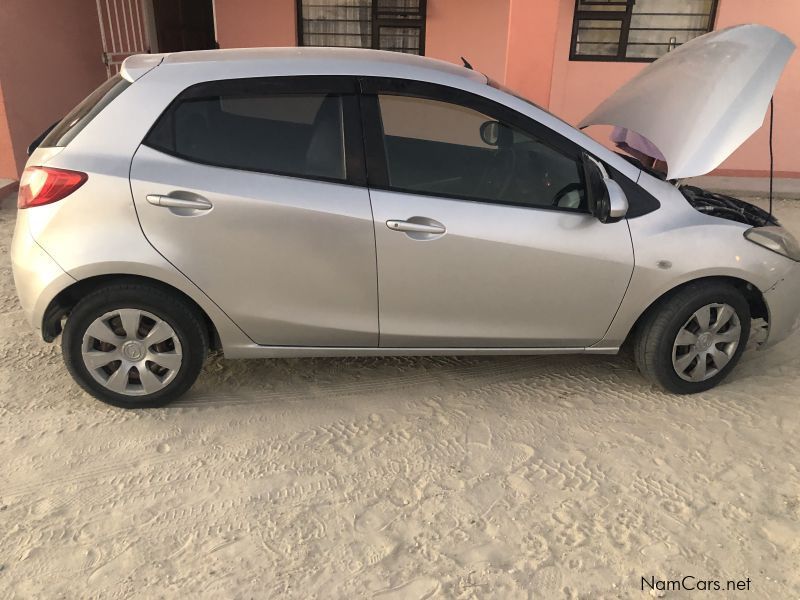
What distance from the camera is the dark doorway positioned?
8477mm

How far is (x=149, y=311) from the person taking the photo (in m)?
3.03

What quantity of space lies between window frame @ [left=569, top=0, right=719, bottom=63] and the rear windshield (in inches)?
257

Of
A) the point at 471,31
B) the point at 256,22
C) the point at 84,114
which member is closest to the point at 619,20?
the point at 471,31

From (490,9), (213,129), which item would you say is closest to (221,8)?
(490,9)

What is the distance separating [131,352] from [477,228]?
1746 millimetres

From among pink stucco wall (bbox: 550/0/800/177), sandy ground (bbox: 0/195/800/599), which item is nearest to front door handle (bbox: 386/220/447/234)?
sandy ground (bbox: 0/195/800/599)

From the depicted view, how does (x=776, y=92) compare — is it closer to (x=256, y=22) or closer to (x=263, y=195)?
(x=256, y=22)

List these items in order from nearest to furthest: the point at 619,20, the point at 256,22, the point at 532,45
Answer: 1. the point at 532,45
2. the point at 619,20
3. the point at 256,22

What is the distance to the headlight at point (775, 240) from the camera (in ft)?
11.2

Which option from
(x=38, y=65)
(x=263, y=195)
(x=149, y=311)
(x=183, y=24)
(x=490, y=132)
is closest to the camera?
(x=263, y=195)

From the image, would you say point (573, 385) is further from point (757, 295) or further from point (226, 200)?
point (226, 200)

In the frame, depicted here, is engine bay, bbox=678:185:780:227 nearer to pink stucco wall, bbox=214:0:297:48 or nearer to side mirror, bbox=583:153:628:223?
side mirror, bbox=583:153:628:223

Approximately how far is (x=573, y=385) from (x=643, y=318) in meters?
0.54

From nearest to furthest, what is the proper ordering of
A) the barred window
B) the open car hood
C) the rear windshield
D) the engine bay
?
the rear windshield < the open car hood < the engine bay < the barred window
